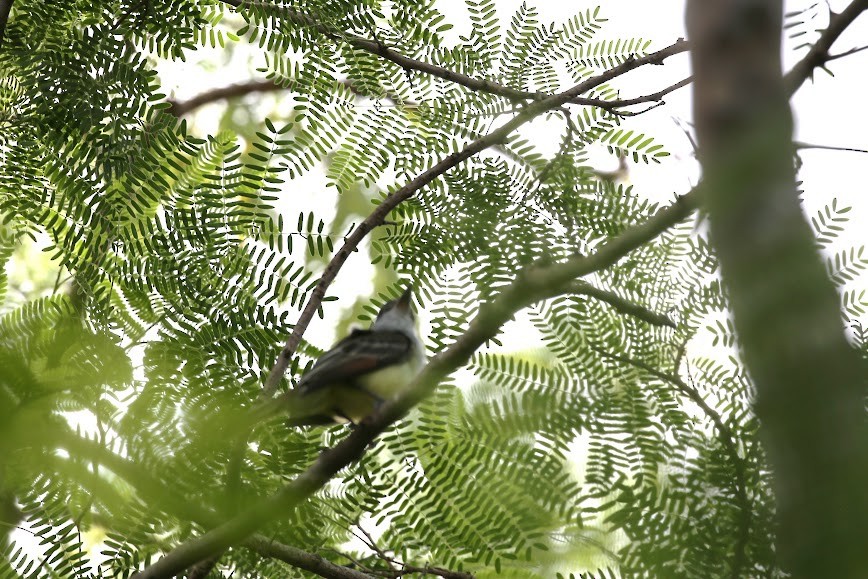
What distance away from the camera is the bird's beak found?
140 inches

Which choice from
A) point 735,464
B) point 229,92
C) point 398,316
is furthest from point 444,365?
point 229,92

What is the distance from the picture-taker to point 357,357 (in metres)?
3.76

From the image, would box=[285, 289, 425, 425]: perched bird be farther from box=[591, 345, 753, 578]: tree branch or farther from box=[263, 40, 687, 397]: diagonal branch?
box=[591, 345, 753, 578]: tree branch

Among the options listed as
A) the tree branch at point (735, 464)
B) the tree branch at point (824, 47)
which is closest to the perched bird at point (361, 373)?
the tree branch at point (735, 464)

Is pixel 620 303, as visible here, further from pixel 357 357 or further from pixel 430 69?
pixel 430 69

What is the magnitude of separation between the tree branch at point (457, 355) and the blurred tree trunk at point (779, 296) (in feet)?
2.76

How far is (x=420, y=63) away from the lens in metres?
3.79

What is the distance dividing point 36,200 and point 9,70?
702mm

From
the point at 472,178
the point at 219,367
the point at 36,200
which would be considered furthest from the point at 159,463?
the point at 36,200

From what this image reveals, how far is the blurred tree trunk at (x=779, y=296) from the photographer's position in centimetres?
87

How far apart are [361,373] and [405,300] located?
1.22 feet

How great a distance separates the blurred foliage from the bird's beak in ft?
0.56

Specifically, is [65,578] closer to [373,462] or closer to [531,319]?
[373,462]

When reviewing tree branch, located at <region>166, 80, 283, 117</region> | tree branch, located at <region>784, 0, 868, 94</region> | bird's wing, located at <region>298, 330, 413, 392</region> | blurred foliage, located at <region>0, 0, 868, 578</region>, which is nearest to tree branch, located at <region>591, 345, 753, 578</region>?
blurred foliage, located at <region>0, 0, 868, 578</region>
